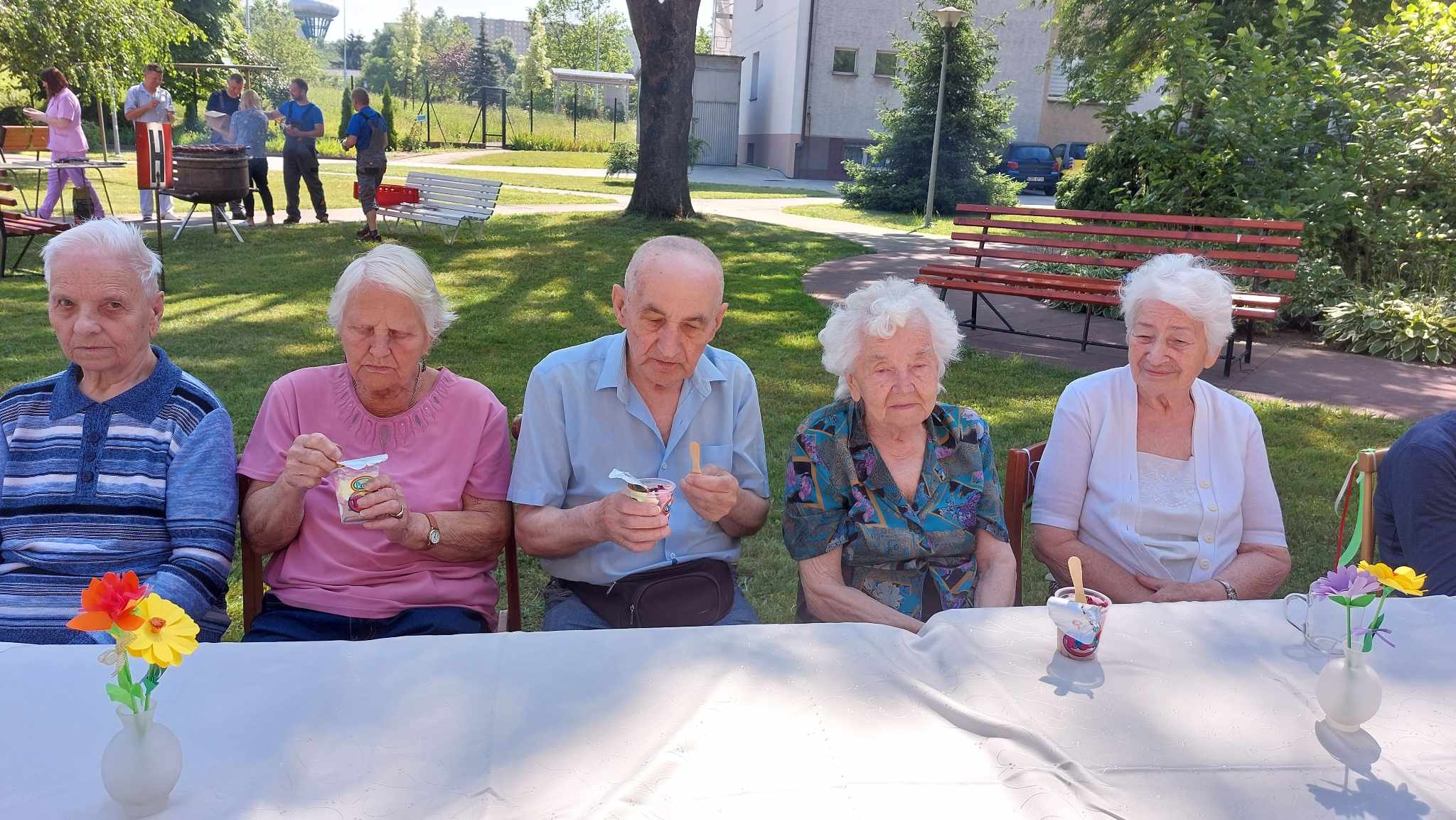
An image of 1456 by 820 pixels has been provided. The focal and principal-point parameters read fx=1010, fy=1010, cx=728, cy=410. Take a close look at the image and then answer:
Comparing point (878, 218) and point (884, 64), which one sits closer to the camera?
point (878, 218)

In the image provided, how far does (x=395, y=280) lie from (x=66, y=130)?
11739 millimetres

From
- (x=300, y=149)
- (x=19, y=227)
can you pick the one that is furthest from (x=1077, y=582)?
(x=300, y=149)

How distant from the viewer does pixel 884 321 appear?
2.38 m

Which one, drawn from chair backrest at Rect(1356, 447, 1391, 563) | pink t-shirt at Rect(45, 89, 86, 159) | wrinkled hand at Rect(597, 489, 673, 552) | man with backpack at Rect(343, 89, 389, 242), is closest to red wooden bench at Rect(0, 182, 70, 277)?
man with backpack at Rect(343, 89, 389, 242)

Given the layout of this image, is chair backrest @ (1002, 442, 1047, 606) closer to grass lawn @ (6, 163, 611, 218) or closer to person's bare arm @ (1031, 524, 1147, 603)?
person's bare arm @ (1031, 524, 1147, 603)

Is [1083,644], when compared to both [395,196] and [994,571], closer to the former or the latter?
[994,571]

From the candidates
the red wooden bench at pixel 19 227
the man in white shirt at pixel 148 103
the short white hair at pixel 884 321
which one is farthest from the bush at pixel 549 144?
the short white hair at pixel 884 321

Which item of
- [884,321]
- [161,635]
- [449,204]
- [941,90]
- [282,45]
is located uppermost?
[282,45]

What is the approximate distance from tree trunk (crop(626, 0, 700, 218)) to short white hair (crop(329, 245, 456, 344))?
1060 centimetres

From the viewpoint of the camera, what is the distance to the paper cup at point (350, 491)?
2.05m

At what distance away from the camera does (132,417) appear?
7.54 ft

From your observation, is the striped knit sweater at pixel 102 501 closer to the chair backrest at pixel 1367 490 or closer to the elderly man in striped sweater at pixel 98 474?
the elderly man in striped sweater at pixel 98 474

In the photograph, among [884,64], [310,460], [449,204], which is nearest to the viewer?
[310,460]

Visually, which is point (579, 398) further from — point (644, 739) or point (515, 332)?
point (515, 332)
